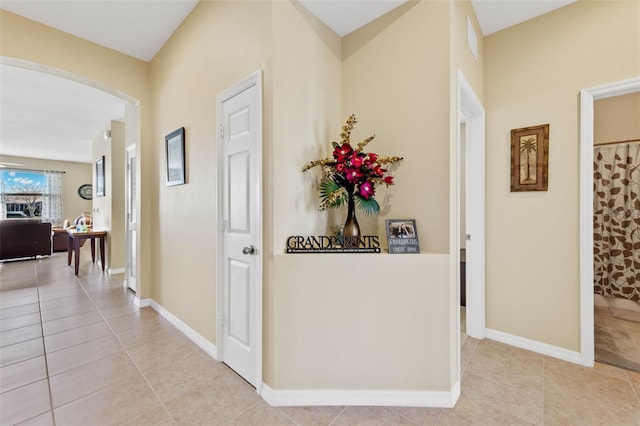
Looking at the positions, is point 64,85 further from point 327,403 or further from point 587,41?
point 587,41

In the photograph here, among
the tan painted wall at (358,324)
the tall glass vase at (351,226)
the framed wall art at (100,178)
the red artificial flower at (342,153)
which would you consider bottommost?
the tan painted wall at (358,324)

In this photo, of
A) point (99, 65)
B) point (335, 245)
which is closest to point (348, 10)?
point (335, 245)

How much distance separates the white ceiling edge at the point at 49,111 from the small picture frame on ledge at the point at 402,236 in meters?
3.77

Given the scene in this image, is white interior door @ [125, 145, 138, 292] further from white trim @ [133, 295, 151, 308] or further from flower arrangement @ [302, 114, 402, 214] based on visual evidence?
flower arrangement @ [302, 114, 402, 214]

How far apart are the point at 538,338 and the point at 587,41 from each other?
2358 mm

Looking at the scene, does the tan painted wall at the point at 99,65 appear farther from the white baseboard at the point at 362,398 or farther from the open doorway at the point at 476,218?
the open doorway at the point at 476,218

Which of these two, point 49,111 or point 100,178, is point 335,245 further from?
point 100,178

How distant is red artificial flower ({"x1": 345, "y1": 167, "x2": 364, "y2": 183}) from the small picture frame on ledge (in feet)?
1.13

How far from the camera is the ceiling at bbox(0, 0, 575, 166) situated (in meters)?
1.97

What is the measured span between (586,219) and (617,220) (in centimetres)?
185

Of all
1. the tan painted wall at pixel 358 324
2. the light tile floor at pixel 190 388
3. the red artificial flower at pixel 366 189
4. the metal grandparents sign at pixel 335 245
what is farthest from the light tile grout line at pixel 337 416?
the red artificial flower at pixel 366 189

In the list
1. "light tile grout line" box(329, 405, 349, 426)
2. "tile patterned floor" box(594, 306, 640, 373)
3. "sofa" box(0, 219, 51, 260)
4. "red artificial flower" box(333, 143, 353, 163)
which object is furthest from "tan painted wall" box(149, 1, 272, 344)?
"sofa" box(0, 219, 51, 260)

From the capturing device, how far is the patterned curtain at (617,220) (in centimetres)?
300

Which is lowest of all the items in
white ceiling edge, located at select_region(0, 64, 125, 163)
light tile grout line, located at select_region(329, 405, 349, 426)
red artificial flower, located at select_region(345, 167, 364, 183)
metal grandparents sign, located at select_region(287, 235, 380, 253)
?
light tile grout line, located at select_region(329, 405, 349, 426)
